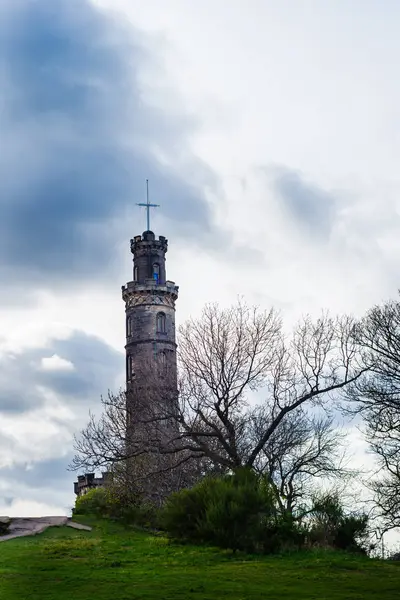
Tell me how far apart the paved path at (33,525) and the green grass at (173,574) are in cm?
324

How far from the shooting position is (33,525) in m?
28.9

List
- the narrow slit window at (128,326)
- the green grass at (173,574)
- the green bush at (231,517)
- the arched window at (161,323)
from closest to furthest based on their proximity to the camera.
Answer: the green grass at (173,574)
the green bush at (231,517)
the arched window at (161,323)
the narrow slit window at (128,326)

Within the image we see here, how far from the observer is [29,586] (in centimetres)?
1498

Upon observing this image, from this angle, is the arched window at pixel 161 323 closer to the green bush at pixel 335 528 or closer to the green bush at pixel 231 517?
the green bush at pixel 231 517

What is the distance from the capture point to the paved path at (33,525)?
87.5 ft

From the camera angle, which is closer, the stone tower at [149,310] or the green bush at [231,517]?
the green bush at [231,517]

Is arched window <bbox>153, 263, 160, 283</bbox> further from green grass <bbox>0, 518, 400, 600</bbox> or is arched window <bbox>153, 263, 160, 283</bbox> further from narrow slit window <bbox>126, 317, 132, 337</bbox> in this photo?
green grass <bbox>0, 518, 400, 600</bbox>

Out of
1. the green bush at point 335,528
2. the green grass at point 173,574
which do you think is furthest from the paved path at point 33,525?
the green bush at point 335,528

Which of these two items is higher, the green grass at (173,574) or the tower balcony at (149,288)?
the tower balcony at (149,288)

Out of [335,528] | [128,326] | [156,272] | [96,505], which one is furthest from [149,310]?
[335,528]

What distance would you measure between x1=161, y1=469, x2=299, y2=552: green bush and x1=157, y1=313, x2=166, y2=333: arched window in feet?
184

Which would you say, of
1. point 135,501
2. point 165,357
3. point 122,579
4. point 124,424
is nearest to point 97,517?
point 135,501

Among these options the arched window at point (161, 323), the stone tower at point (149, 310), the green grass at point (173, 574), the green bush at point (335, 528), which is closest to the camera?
the green grass at point (173, 574)

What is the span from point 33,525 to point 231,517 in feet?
34.3
